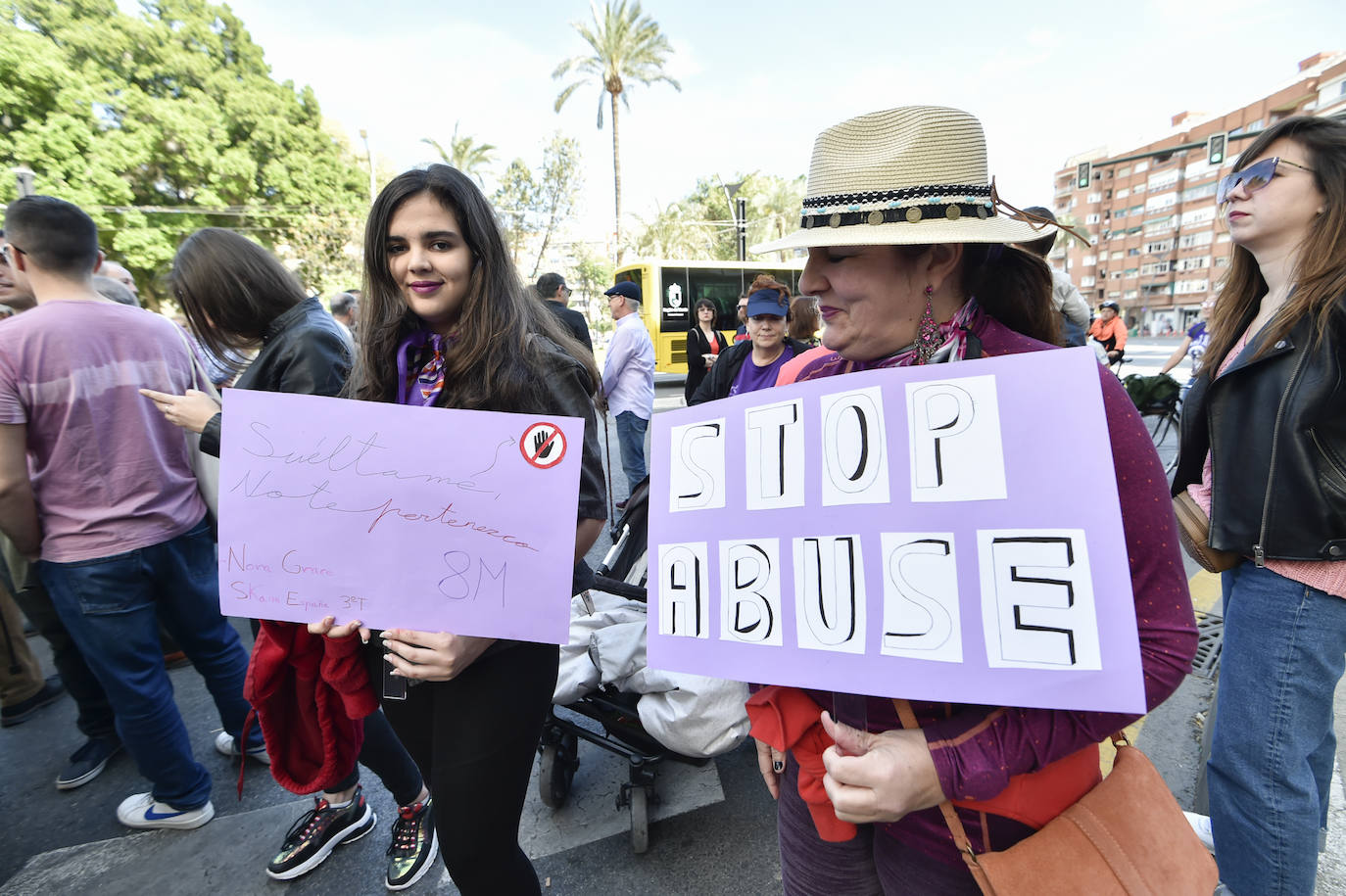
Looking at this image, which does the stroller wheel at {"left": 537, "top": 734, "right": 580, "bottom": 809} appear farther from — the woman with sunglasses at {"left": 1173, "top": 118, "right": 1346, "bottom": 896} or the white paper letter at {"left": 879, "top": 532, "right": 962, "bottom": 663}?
the woman with sunglasses at {"left": 1173, "top": 118, "right": 1346, "bottom": 896}

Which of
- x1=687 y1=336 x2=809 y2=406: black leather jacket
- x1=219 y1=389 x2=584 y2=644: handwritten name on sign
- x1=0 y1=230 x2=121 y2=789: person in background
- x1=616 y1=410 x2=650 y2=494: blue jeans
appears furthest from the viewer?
x1=616 y1=410 x2=650 y2=494: blue jeans

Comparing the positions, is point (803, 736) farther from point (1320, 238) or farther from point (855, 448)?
point (1320, 238)

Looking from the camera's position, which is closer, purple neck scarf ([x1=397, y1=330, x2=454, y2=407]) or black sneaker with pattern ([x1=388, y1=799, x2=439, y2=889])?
purple neck scarf ([x1=397, y1=330, x2=454, y2=407])

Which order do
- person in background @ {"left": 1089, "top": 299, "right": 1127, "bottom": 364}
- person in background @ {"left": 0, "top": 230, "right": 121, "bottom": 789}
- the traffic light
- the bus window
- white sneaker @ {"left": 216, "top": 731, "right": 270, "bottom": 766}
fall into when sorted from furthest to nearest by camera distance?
the bus window → the traffic light → person in background @ {"left": 1089, "top": 299, "right": 1127, "bottom": 364} → person in background @ {"left": 0, "top": 230, "right": 121, "bottom": 789} → white sneaker @ {"left": 216, "top": 731, "right": 270, "bottom": 766}

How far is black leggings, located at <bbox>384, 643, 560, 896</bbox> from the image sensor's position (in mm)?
1460

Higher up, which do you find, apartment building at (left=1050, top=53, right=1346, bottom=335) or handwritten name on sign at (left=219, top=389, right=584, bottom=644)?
apartment building at (left=1050, top=53, right=1346, bottom=335)

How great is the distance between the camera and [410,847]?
2.22 m

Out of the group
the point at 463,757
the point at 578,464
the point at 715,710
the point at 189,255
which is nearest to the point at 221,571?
the point at 463,757

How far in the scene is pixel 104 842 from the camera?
2.46 metres

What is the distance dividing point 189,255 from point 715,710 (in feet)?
8.07

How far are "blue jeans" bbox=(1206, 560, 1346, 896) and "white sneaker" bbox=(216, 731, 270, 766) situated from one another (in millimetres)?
3539

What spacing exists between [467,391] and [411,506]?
30 centimetres

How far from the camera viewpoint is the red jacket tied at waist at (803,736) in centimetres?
106

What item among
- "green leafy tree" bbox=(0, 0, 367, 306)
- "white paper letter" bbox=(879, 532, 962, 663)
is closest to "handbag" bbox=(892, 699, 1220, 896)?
"white paper letter" bbox=(879, 532, 962, 663)
